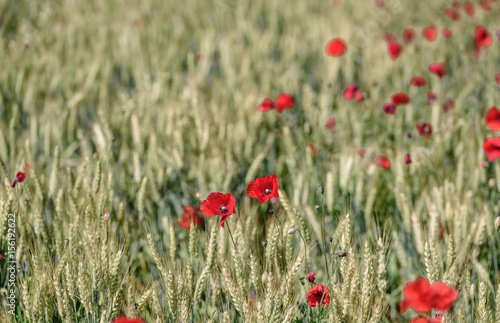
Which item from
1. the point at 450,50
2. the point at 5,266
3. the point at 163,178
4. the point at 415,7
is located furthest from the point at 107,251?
the point at 415,7

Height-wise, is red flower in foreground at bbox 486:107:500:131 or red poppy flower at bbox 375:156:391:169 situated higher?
red flower in foreground at bbox 486:107:500:131

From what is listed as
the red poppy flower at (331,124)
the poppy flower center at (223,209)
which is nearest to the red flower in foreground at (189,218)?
the poppy flower center at (223,209)

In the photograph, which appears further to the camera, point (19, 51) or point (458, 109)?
point (19, 51)

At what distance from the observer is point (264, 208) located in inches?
59.5

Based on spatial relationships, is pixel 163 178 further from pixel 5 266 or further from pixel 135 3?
pixel 135 3

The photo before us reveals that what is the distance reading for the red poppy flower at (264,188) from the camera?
1.10 m

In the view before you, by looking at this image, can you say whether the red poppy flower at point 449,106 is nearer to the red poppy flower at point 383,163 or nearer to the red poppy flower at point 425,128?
the red poppy flower at point 425,128

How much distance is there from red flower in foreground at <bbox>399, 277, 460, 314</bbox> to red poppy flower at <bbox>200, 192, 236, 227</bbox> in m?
0.44

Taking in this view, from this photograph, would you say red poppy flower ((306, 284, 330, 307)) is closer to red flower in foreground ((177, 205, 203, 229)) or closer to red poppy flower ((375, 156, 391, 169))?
red flower in foreground ((177, 205, 203, 229))

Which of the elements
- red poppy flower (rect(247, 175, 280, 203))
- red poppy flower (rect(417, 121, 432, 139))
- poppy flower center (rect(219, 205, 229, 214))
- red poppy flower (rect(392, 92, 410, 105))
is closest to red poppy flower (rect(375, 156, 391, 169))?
red poppy flower (rect(417, 121, 432, 139))

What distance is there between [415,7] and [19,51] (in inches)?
136

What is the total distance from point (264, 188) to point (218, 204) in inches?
5.0

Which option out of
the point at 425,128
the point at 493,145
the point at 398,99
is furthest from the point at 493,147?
the point at 398,99

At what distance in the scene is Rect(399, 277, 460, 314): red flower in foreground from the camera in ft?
2.62
